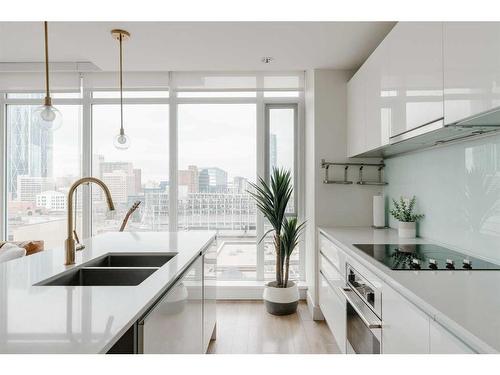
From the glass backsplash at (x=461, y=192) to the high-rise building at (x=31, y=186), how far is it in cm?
418

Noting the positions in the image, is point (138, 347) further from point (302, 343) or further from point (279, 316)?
point (279, 316)

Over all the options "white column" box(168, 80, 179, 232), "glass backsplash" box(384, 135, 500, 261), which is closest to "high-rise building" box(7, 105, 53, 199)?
"white column" box(168, 80, 179, 232)

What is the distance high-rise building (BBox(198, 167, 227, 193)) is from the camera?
161 inches

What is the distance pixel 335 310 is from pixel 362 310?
2.38 ft

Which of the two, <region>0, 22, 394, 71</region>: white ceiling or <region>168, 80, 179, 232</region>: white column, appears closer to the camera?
<region>0, 22, 394, 71</region>: white ceiling

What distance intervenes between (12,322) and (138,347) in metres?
0.35

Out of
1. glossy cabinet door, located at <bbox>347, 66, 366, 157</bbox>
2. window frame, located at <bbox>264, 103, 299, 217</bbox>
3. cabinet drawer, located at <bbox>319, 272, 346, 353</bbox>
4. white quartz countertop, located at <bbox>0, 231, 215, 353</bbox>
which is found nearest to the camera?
white quartz countertop, located at <bbox>0, 231, 215, 353</bbox>

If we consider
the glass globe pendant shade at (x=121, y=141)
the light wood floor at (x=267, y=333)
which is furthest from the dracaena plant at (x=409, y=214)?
the glass globe pendant shade at (x=121, y=141)

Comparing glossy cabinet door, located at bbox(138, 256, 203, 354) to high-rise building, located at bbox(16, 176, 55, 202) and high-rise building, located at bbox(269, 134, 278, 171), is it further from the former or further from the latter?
high-rise building, located at bbox(16, 176, 55, 202)

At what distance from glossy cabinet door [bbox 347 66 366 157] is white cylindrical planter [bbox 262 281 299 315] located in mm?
1524

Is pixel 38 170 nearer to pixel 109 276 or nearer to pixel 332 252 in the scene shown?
pixel 109 276

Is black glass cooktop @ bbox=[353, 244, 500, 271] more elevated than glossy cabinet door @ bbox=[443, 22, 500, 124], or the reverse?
glossy cabinet door @ bbox=[443, 22, 500, 124]

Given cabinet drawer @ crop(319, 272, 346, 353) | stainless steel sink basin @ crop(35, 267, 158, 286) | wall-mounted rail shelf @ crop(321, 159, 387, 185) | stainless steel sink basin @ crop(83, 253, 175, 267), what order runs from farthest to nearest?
wall-mounted rail shelf @ crop(321, 159, 387, 185)
cabinet drawer @ crop(319, 272, 346, 353)
stainless steel sink basin @ crop(83, 253, 175, 267)
stainless steel sink basin @ crop(35, 267, 158, 286)

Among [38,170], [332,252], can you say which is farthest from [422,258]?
[38,170]
